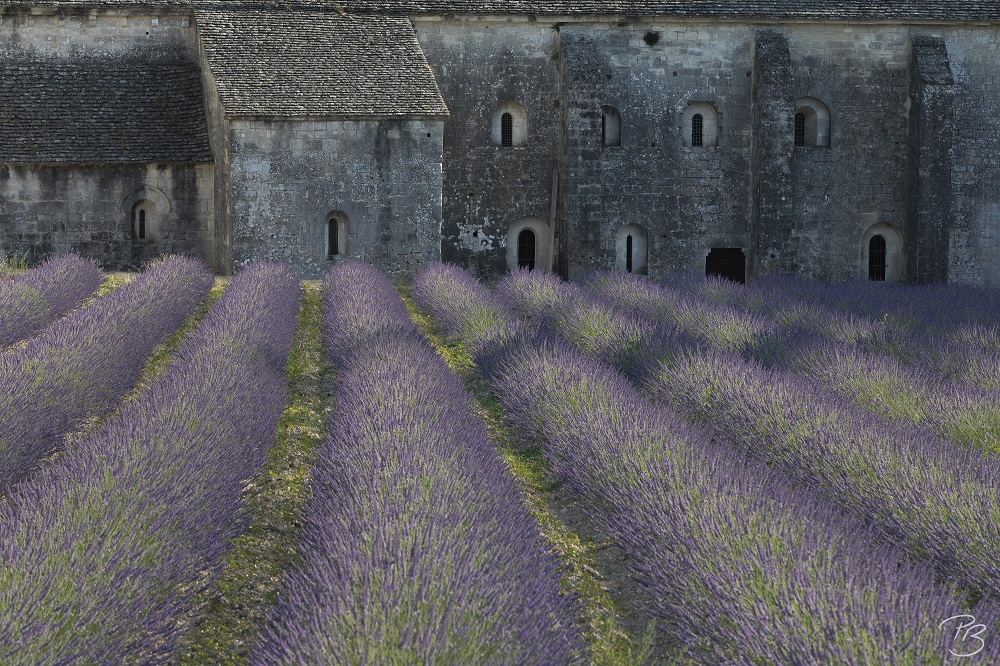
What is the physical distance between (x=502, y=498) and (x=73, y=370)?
3725mm

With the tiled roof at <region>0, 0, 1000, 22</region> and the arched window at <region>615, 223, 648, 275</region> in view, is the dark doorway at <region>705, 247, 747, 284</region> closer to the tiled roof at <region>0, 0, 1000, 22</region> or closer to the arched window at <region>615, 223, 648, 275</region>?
the arched window at <region>615, 223, 648, 275</region>

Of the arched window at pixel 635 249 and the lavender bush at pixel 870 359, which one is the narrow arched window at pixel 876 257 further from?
the lavender bush at pixel 870 359

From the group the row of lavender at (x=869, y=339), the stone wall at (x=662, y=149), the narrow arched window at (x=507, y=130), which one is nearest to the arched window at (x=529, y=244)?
the stone wall at (x=662, y=149)

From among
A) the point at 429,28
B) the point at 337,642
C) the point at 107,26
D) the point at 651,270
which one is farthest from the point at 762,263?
the point at 337,642

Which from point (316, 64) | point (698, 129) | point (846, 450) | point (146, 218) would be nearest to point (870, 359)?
point (846, 450)

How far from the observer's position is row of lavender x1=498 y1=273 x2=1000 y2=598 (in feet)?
14.1

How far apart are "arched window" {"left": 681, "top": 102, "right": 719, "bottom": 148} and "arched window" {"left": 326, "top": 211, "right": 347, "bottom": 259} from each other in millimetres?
6978

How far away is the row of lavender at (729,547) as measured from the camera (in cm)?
322

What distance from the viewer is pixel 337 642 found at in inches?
121

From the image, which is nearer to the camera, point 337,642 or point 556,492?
point 337,642

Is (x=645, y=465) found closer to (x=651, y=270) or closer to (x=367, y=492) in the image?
(x=367, y=492)

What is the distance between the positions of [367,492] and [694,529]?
1.36 meters

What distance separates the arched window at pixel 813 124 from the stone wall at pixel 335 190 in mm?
7568

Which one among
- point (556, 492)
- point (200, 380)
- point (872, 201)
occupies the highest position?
point (872, 201)
